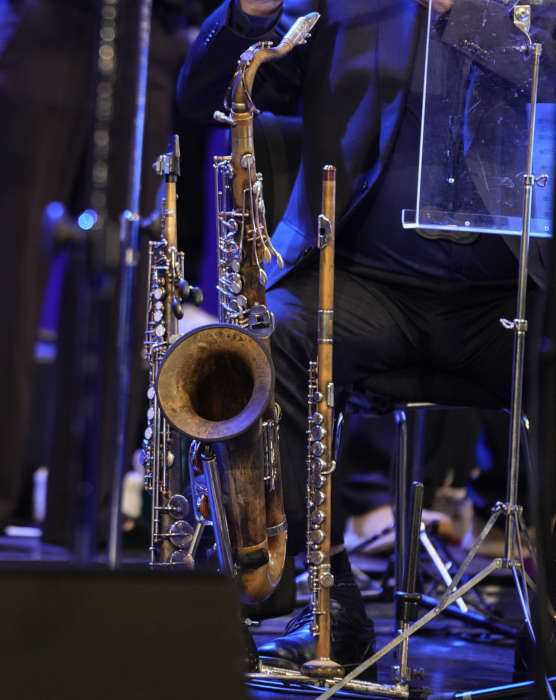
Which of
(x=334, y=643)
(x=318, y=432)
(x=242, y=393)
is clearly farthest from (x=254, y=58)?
(x=334, y=643)

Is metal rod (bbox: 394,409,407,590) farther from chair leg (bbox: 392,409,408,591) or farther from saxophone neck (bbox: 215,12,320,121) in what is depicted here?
saxophone neck (bbox: 215,12,320,121)

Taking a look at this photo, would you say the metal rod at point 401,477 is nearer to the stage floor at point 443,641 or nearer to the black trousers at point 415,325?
the black trousers at point 415,325

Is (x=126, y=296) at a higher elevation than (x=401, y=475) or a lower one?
higher

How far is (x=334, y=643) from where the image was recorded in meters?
2.63

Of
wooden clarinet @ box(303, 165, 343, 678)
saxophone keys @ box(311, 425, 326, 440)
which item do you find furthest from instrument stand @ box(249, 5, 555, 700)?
saxophone keys @ box(311, 425, 326, 440)

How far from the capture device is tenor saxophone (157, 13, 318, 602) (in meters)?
2.32

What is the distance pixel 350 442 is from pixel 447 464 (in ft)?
1.77

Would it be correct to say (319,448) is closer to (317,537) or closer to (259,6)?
(317,537)

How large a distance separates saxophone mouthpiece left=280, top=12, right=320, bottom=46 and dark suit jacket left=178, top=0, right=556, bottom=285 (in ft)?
0.58

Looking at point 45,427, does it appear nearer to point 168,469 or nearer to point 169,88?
point 169,88

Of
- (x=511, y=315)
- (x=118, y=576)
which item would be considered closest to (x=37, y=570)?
(x=118, y=576)

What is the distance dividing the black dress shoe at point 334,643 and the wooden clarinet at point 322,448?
0.43 feet

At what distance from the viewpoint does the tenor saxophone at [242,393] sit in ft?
7.60

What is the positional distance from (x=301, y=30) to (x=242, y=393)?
0.93m
